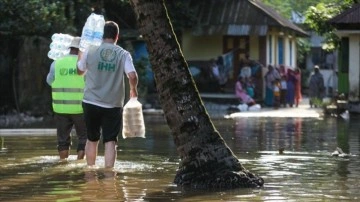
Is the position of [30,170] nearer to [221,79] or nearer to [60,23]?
[60,23]

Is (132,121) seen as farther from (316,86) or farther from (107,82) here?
(316,86)

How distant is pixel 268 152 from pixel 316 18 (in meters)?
16.8

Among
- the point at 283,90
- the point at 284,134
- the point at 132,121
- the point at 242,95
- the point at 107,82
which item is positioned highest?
the point at 107,82

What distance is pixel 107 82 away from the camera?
1035 centimetres

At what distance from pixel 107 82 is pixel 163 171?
4.30 ft

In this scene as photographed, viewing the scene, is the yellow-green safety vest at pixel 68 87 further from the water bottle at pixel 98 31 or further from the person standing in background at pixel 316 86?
the person standing in background at pixel 316 86

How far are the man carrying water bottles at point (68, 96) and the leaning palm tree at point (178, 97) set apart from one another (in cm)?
284

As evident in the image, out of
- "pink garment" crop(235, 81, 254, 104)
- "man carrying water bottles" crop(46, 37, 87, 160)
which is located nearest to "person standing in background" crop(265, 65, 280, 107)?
"pink garment" crop(235, 81, 254, 104)

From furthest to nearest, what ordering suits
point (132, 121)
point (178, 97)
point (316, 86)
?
point (316, 86) → point (132, 121) → point (178, 97)

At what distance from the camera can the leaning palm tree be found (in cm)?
914

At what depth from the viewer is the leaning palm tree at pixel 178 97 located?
30.0 feet

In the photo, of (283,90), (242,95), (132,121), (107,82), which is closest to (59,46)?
(107,82)

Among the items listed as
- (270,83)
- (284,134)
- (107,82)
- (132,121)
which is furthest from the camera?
(270,83)

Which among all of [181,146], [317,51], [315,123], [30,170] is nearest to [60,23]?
[315,123]
